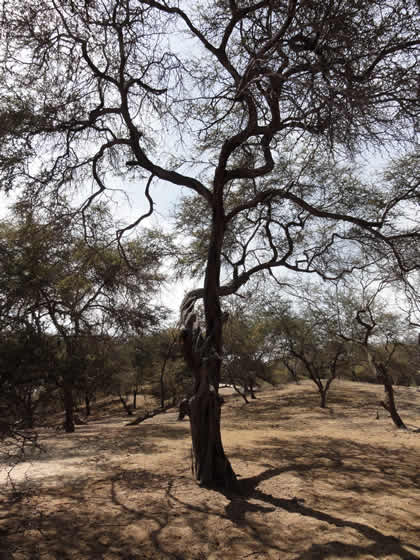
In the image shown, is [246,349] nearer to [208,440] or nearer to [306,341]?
[306,341]

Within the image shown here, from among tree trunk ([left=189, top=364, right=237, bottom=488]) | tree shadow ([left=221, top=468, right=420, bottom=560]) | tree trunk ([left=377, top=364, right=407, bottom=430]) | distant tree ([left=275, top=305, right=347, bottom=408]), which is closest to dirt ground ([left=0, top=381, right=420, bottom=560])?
tree shadow ([left=221, top=468, right=420, bottom=560])

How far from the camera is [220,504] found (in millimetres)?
4621

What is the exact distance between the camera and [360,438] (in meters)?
9.59

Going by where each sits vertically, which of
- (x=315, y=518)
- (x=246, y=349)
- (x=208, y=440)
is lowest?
(x=315, y=518)

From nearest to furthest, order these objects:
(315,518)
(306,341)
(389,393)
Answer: (315,518) < (389,393) < (306,341)

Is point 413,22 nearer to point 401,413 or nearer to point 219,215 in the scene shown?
point 219,215

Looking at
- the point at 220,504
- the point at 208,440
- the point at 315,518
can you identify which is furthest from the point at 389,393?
the point at 220,504

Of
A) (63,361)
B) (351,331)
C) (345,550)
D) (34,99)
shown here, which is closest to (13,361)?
(63,361)

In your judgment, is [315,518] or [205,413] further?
[205,413]

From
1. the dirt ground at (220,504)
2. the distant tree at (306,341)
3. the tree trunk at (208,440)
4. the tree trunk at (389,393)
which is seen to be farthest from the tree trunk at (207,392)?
the distant tree at (306,341)

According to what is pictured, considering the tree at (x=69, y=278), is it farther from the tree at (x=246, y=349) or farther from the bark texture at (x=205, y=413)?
the tree at (x=246, y=349)

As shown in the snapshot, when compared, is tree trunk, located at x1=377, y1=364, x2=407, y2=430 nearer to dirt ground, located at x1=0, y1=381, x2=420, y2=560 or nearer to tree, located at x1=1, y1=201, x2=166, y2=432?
dirt ground, located at x1=0, y1=381, x2=420, y2=560

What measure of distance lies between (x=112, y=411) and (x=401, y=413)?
17.6 meters

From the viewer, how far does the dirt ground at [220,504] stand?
3.61 metres
